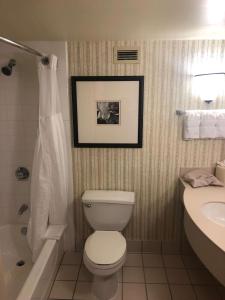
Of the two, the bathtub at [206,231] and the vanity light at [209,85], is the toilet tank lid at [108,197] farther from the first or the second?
the vanity light at [209,85]

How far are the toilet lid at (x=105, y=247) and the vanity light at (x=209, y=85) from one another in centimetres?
142

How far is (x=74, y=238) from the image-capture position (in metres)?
2.33

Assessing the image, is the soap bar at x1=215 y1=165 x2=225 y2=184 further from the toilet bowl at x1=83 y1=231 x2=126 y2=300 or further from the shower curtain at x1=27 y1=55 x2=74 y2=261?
the shower curtain at x1=27 y1=55 x2=74 y2=261

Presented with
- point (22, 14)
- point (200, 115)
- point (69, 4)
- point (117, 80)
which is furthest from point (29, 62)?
point (200, 115)

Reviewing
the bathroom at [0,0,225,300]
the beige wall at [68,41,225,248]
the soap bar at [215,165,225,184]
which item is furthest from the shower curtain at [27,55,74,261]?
the soap bar at [215,165,225,184]

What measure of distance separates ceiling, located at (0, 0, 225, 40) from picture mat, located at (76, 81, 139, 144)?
0.39 meters

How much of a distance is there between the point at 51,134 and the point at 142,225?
131cm

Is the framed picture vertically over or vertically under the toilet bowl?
over

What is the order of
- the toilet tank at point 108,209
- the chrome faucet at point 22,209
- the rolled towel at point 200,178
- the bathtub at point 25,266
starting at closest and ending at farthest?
1. the bathtub at point 25,266
2. the rolled towel at point 200,178
3. the toilet tank at point 108,209
4. the chrome faucet at point 22,209

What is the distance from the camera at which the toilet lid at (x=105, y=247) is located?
64.6 inches

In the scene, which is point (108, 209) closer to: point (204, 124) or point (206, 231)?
point (206, 231)

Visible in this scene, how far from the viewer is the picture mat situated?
6.51 feet

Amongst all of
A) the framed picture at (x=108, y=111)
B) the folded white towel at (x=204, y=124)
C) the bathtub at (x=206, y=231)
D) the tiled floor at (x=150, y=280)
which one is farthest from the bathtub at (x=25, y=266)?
the folded white towel at (x=204, y=124)

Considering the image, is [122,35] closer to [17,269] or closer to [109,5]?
[109,5]
